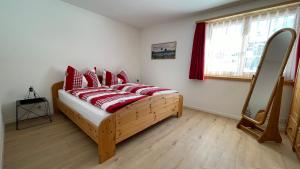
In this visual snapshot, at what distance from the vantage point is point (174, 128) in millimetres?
2291

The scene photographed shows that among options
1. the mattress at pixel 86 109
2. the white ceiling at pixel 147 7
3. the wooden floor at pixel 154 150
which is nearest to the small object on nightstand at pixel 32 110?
the wooden floor at pixel 154 150

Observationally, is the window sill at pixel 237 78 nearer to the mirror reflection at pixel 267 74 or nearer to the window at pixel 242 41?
the window at pixel 242 41

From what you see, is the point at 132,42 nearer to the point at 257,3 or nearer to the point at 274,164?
the point at 257,3

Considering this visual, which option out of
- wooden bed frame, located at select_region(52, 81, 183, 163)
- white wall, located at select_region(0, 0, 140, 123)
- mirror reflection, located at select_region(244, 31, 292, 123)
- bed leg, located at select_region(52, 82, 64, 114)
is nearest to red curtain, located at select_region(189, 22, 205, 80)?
wooden bed frame, located at select_region(52, 81, 183, 163)

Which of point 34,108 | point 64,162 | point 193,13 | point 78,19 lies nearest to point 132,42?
point 78,19

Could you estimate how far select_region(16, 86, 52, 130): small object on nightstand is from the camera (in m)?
2.26

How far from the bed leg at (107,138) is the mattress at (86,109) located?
0.08 m

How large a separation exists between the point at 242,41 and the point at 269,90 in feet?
3.44

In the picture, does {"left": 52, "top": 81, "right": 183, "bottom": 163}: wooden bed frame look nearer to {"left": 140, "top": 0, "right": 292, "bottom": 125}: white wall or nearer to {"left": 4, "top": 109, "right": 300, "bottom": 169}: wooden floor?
{"left": 4, "top": 109, "right": 300, "bottom": 169}: wooden floor

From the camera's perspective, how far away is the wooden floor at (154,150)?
4.73ft

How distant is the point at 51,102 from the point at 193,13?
3.68 metres

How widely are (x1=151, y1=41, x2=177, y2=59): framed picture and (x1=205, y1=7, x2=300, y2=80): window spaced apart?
0.92 metres

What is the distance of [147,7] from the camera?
2.77 metres

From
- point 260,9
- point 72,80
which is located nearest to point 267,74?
point 260,9
